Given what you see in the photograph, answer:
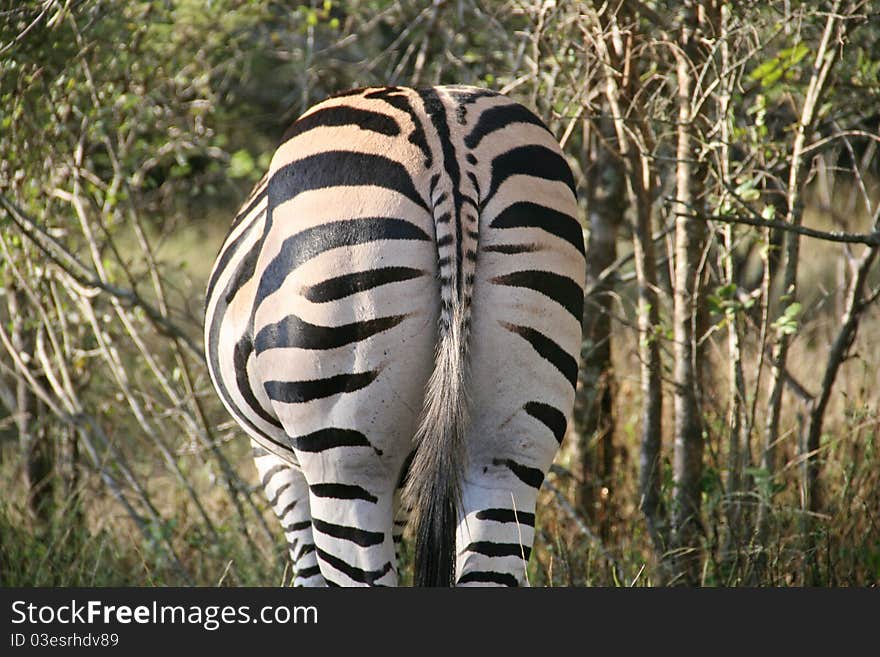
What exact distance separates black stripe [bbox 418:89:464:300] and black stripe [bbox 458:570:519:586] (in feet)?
2.37

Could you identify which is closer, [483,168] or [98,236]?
[483,168]

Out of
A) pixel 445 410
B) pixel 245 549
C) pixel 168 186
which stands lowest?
pixel 445 410

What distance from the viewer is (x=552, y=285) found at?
2596 mm

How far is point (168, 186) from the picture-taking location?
6.75 metres

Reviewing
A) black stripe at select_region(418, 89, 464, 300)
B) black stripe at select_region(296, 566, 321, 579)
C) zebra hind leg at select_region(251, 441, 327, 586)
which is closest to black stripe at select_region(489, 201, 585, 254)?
black stripe at select_region(418, 89, 464, 300)

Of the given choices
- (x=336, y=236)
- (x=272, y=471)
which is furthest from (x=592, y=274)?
(x=336, y=236)

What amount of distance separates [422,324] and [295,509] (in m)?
1.27

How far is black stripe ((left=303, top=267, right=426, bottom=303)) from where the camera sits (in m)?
2.49

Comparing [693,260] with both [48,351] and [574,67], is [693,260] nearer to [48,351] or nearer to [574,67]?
[574,67]

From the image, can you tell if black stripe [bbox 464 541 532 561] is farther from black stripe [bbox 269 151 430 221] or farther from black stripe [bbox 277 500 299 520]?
black stripe [bbox 277 500 299 520]

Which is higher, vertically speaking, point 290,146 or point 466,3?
point 466,3

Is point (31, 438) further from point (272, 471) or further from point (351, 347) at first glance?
point (351, 347)

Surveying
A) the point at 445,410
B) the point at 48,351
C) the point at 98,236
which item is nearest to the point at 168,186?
the point at 98,236

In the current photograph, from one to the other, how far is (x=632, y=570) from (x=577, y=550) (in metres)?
0.33
